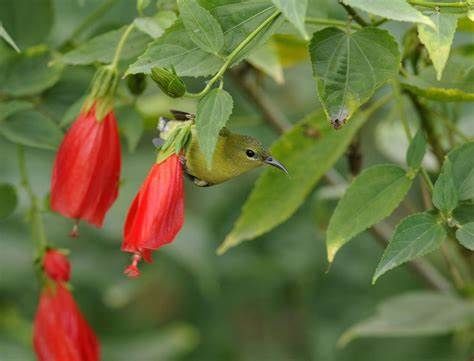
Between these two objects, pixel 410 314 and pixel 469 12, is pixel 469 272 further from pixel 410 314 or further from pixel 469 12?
pixel 469 12

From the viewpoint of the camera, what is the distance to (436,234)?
0.94 m

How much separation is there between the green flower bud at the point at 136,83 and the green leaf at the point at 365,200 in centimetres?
25

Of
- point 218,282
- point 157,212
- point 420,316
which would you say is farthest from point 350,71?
point 218,282

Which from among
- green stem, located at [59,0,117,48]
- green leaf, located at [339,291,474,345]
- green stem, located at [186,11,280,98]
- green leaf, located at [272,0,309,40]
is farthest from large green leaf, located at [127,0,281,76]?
green leaf, located at [339,291,474,345]

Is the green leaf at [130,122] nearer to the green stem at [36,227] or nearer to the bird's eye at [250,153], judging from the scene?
the green stem at [36,227]

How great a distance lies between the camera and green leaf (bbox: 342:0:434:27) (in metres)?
0.84

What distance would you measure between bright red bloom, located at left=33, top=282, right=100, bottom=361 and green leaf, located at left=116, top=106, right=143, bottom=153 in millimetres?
176

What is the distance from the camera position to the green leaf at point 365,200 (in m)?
1.00

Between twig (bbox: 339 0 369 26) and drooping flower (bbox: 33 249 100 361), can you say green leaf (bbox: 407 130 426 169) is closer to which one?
twig (bbox: 339 0 369 26)

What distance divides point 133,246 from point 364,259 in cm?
130

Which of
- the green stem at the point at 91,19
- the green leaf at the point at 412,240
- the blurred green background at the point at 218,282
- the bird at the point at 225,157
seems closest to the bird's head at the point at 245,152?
the bird at the point at 225,157

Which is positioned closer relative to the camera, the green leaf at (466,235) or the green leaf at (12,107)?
the green leaf at (466,235)

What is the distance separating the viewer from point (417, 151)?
1022mm

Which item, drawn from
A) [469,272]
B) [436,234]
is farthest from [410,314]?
[436,234]
